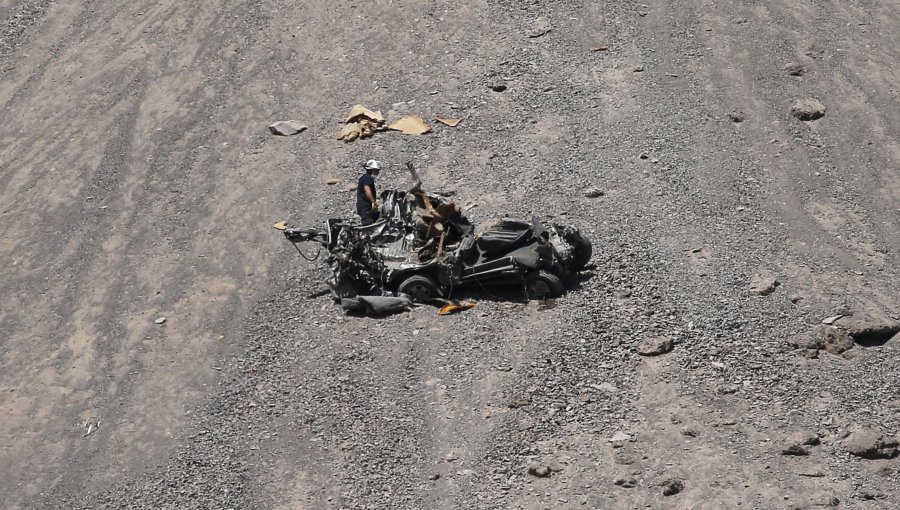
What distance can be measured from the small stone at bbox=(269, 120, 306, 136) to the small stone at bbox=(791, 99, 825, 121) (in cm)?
957

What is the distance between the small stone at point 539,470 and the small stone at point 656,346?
8.12 feet

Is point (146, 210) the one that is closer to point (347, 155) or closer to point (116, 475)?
point (347, 155)

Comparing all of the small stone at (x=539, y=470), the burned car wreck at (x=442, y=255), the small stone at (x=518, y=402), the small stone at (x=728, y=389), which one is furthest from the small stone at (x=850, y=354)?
the small stone at (x=539, y=470)

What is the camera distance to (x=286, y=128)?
22859mm

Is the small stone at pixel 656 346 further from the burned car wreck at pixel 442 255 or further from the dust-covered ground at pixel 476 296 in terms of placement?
the burned car wreck at pixel 442 255

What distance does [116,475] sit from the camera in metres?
14.5

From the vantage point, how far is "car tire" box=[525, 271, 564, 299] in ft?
51.7

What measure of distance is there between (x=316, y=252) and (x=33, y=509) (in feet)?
20.3


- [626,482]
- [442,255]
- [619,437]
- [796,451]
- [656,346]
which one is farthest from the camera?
[442,255]

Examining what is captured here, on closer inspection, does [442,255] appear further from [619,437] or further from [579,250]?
[619,437]

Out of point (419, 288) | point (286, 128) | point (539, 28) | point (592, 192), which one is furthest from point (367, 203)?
point (539, 28)

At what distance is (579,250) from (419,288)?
7.72 feet

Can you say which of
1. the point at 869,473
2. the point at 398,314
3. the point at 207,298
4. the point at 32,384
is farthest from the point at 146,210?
the point at 869,473

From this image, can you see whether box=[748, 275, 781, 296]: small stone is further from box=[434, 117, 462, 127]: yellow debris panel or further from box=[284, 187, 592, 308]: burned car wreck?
box=[434, 117, 462, 127]: yellow debris panel
